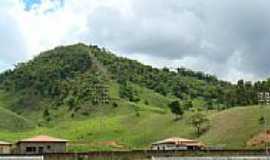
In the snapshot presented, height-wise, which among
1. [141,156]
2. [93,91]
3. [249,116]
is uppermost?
[93,91]

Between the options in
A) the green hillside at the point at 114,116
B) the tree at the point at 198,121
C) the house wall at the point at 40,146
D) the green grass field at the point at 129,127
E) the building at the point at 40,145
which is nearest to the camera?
the house wall at the point at 40,146

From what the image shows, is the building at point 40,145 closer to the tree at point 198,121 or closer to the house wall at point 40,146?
the house wall at point 40,146

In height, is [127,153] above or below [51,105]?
below

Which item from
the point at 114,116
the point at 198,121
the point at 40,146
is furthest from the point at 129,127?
the point at 40,146

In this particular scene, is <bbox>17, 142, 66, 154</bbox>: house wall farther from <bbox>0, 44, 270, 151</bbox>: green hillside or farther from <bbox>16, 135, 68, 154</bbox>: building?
<bbox>0, 44, 270, 151</bbox>: green hillside

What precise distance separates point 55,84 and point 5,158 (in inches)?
5161

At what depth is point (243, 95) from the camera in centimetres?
16250

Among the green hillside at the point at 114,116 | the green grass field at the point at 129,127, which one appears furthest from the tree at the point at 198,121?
the green grass field at the point at 129,127

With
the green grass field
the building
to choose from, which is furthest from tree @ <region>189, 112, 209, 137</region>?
the building

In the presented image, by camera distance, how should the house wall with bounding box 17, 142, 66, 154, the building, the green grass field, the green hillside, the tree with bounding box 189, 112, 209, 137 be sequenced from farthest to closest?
the tree with bounding box 189, 112, 209, 137
the green hillside
the green grass field
the building
the house wall with bounding box 17, 142, 66, 154

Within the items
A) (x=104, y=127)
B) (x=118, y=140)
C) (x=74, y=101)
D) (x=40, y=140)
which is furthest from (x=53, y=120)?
(x=40, y=140)

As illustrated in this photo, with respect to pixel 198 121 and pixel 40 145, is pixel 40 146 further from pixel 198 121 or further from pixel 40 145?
pixel 198 121

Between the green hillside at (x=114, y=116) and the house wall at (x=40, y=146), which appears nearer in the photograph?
the house wall at (x=40, y=146)

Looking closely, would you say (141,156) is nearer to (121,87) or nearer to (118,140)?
(118,140)
